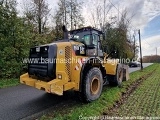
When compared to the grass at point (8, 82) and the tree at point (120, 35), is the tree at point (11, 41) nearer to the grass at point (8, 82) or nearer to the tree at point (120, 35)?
the grass at point (8, 82)

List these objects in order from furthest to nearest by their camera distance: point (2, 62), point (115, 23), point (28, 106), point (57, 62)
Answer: point (115, 23)
point (2, 62)
point (28, 106)
point (57, 62)

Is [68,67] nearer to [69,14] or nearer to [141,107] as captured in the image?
[141,107]

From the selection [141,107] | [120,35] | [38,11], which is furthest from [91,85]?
[120,35]

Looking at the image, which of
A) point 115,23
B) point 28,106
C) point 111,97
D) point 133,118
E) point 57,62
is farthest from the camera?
point 115,23

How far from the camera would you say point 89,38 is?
22.2 feet

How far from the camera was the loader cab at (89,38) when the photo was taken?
21.5ft

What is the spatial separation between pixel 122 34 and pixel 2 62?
78.9ft

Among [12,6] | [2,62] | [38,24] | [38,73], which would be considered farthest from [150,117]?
[38,24]

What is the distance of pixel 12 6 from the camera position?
1182cm

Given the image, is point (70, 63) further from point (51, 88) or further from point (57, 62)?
point (51, 88)

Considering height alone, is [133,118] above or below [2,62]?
below

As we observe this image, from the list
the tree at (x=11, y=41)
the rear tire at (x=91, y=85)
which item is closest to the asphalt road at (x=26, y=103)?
the rear tire at (x=91, y=85)

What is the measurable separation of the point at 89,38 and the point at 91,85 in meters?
1.77

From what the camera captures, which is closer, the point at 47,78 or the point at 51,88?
the point at 51,88
